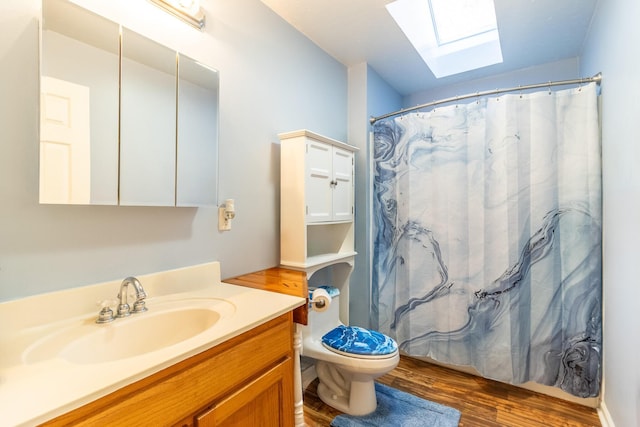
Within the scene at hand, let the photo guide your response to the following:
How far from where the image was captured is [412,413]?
164 cm

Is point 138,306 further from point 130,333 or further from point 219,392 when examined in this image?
point 219,392

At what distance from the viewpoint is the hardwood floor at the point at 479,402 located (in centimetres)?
161

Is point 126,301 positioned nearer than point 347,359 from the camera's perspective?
Yes

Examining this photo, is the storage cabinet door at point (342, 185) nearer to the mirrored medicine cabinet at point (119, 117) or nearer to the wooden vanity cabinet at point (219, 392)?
the mirrored medicine cabinet at point (119, 117)

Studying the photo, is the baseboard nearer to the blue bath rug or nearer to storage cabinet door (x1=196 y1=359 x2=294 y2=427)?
the blue bath rug

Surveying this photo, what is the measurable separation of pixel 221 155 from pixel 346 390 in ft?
4.92

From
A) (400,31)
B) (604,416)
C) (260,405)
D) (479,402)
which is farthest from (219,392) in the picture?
(400,31)

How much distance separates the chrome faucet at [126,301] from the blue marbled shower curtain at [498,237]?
168 cm

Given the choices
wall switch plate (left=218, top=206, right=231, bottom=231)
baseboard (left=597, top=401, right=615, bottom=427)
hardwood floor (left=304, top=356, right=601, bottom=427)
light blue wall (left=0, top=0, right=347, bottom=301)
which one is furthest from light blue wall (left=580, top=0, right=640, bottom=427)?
wall switch plate (left=218, top=206, right=231, bottom=231)

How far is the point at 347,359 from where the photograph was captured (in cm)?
155

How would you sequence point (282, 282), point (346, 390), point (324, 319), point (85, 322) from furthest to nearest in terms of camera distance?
point (324, 319)
point (346, 390)
point (282, 282)
point (85, 322)

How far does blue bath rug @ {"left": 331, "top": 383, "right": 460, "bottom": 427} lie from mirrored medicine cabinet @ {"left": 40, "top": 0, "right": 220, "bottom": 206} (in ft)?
4.52

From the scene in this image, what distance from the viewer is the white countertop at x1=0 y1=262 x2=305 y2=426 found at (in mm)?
546

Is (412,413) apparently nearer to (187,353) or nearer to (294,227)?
(294,227)
